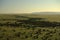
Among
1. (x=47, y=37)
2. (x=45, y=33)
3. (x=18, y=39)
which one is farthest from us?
(x=45, y=33)

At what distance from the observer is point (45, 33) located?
874 centimetres

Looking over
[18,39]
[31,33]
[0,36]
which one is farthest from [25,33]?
[0,36]

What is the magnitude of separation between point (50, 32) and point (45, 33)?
407 mm

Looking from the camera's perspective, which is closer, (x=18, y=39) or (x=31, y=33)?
(x=18, y=39)

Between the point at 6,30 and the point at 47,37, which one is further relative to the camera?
the point at 6,30

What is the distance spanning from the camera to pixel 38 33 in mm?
8578

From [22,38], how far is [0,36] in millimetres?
1160

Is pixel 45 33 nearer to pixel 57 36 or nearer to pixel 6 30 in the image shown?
pixel 57 36

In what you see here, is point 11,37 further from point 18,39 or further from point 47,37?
point 47,37

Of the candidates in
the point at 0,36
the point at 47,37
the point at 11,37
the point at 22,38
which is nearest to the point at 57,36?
the point at 47,37

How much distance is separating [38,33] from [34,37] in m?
0.64

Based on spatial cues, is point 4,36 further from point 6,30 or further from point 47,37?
point 47,37

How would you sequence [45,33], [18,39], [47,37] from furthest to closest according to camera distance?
[45,33] → [47,37] → [18,39]

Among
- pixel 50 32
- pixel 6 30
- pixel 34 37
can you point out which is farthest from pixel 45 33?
pixel 6 30
